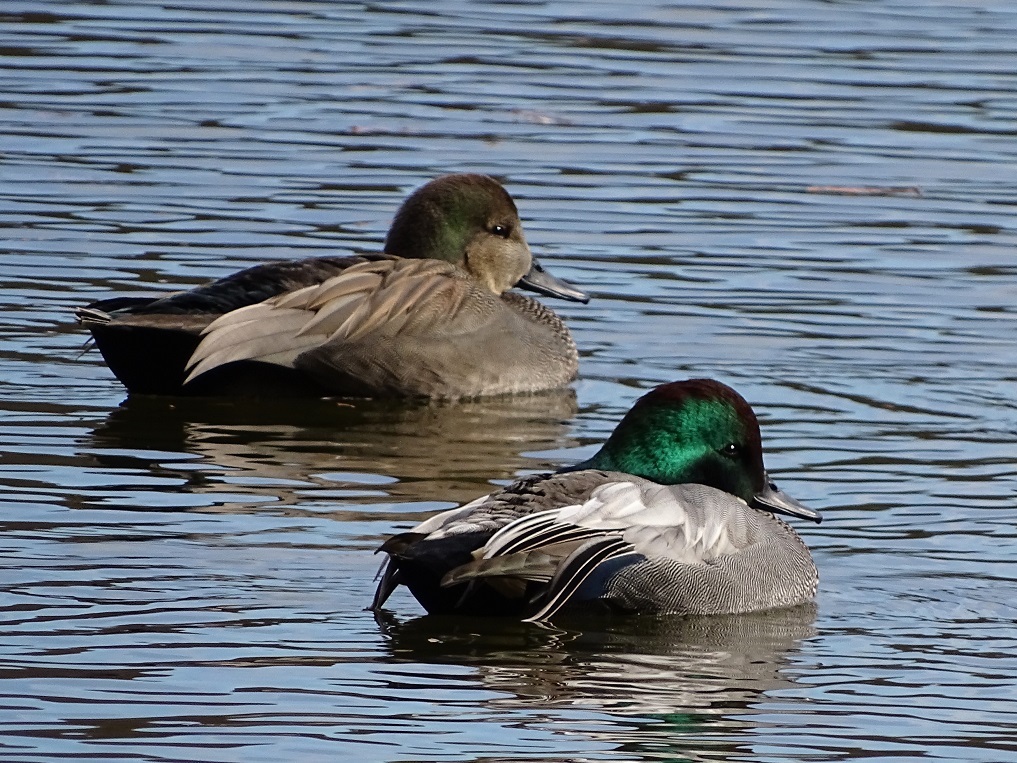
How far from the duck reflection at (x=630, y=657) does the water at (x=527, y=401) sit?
0.02 meters

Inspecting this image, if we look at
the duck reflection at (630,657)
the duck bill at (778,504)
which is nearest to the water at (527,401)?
the duck reflection at (630,657)

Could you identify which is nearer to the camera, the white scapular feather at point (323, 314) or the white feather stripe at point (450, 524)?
the white feather stripe at point (450, 524)

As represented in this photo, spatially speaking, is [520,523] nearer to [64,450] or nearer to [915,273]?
[64,450]

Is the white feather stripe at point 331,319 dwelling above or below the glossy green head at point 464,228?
below

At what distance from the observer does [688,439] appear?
748 cm

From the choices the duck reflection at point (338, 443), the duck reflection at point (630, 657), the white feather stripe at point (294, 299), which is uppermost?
the white feather stripe at point (294, 299)

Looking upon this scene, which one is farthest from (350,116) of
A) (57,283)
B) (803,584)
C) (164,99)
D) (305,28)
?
(803,584)

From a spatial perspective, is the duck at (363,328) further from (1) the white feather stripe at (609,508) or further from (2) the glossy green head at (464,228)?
(1) the white feather stripe at (609,508)

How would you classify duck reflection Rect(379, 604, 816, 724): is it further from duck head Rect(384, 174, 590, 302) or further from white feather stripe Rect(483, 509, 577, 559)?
duck head Rect(384, 174, 590, 302)

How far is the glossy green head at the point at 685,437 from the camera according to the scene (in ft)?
24.4

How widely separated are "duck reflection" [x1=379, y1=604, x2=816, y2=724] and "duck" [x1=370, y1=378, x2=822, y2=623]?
53 millimetres

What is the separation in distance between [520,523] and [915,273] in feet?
19.5

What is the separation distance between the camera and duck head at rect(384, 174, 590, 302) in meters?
11.0

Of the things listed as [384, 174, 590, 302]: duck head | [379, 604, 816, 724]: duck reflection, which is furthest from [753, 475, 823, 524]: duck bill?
[384, 174, 590, 302]: duck head
